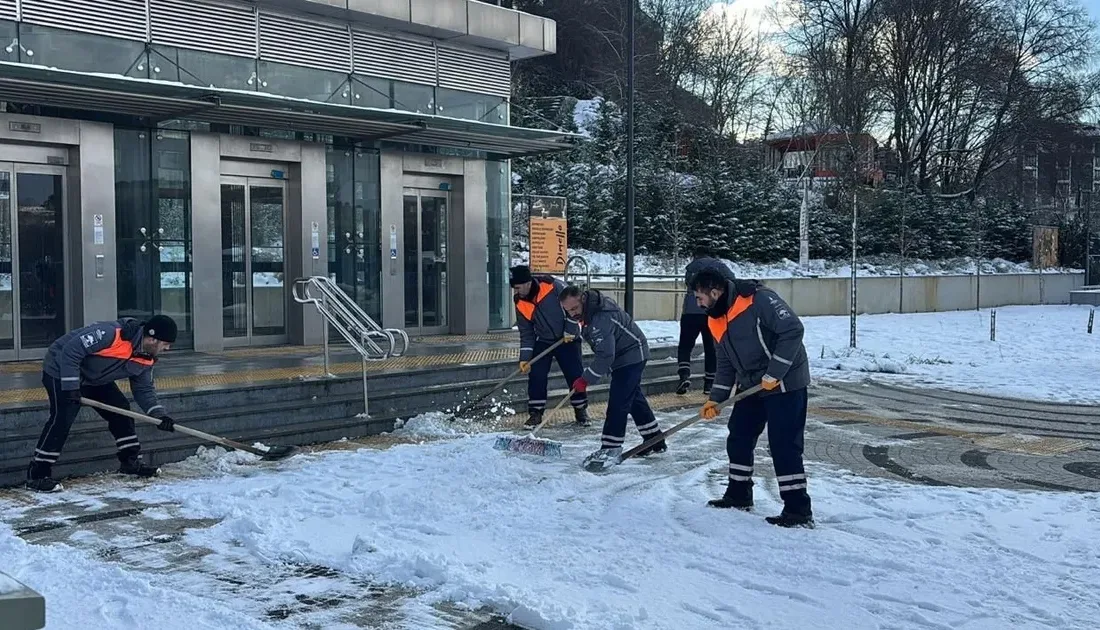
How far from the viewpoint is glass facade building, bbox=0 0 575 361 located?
12836 mm

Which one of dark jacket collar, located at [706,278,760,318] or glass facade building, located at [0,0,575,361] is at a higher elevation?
glass facade building, located at [0,0,575,361]

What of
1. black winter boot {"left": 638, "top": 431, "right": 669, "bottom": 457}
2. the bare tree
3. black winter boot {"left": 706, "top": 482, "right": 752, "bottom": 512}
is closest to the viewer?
black winter boot {"left": 706, "top": 482, "right": 752, "bottom": 512}

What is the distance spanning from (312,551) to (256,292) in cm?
936

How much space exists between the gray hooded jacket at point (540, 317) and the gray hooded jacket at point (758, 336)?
12.9ft

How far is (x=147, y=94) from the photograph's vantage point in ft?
39.7

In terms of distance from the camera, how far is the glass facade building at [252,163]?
12.8 m

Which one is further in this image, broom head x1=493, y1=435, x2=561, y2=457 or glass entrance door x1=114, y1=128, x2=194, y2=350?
glass entrance door x1=114, y1=128, x2=194, y2=350

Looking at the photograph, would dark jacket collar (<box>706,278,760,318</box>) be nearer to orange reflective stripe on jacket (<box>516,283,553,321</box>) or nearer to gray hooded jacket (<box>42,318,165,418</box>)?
orange reflective stripe on jacket (<box>516,283,553,321</box>)

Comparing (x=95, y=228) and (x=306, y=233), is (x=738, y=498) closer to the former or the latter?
(x=95, y=228)

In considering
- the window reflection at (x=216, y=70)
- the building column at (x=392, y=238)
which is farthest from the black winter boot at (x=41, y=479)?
the building column at (x=392, y=238)

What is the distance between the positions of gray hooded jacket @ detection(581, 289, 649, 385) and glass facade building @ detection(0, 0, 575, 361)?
6027mm

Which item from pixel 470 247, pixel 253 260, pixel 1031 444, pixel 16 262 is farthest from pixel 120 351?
pixel 470 247

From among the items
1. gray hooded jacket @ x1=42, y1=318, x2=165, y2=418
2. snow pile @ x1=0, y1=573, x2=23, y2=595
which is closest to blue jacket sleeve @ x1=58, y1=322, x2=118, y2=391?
gray hooded jacket @ x1=42, y1=318, x2=165, y2=418

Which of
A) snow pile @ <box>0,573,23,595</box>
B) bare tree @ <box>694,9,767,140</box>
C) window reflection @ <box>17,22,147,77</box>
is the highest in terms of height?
bare tree @ <box>694,9,767,140</box>
